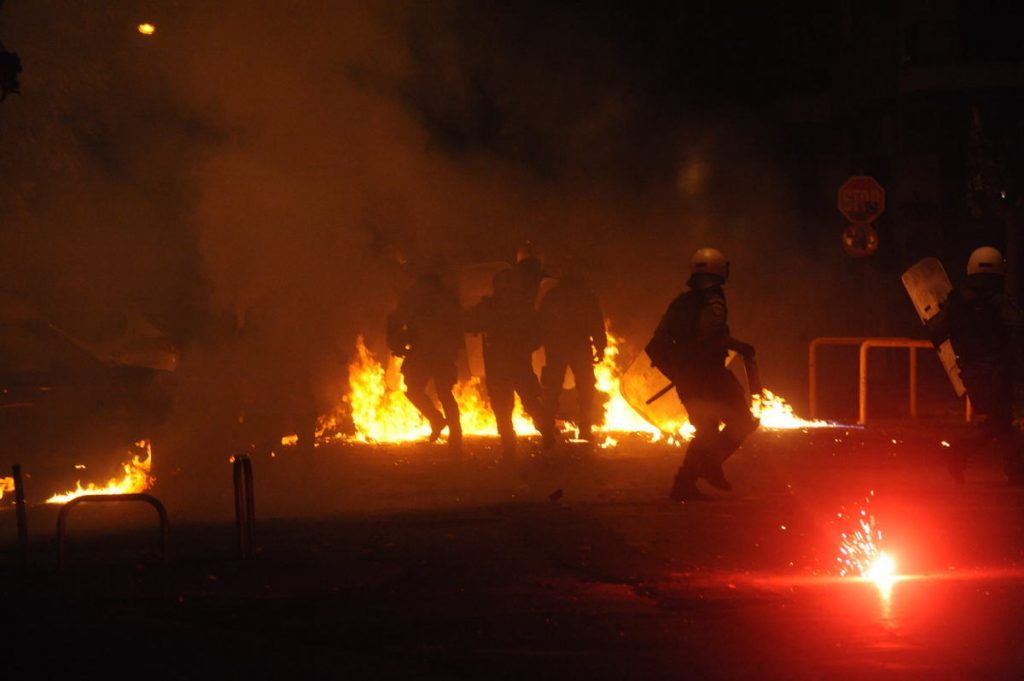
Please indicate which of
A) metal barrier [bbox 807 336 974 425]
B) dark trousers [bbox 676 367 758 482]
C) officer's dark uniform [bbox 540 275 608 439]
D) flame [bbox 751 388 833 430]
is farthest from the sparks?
metal barrier [bbox 807 336 974 425]

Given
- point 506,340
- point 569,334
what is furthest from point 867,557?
point 569,334

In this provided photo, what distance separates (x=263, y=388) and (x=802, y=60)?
25.2 metres

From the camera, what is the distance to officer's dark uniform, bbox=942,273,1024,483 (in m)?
10.1

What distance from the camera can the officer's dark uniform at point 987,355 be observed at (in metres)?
10.1

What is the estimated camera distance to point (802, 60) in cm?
3491

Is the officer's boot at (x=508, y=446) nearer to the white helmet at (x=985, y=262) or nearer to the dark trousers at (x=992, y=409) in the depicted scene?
the dark trousers at (x=992, y=409)

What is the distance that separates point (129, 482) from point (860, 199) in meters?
12.0

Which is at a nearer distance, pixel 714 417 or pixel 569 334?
pixel 714 417

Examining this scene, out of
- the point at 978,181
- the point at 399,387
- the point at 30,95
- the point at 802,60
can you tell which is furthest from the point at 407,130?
the point at 802,60

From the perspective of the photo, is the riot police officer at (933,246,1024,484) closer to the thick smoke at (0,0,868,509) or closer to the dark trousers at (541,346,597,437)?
the dark trousers at (541,346,597,437)

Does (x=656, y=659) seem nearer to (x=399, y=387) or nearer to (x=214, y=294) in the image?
(x=214, y=294)

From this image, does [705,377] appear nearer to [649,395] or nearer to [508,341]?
[508,341]

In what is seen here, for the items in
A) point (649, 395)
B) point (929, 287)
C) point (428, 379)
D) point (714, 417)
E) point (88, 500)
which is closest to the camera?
point (88, 500)

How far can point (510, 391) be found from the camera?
13219 millimetres
